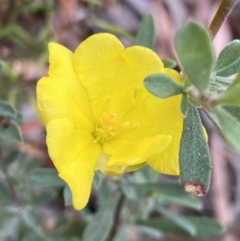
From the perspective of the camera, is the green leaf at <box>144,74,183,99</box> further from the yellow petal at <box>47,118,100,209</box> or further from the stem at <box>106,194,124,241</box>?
the stem at <box>106,194,124,241</box>

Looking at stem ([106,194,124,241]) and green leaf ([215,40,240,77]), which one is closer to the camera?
green leaf ([215,40,240,77])

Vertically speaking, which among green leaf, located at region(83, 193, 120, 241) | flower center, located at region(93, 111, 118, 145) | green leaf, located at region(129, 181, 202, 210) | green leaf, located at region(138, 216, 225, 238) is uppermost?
flower center, located at region(93, 111, 118, 145)

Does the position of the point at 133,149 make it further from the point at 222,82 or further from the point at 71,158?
the point at 222,82

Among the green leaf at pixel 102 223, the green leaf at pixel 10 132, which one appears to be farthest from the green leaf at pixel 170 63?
the green leaf at pixel 102 223

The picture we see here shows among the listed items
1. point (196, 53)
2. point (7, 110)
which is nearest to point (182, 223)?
point (7, 110)

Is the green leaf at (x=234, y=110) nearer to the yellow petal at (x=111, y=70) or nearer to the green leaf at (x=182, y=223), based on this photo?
the yellow petal at (x=111, y=70)

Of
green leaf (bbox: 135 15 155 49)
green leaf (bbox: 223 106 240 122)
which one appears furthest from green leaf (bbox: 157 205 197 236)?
green leaf (bbox: 223 106 240 122)
